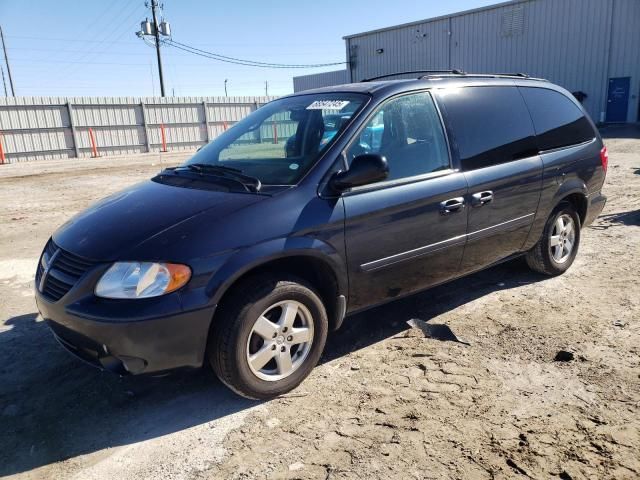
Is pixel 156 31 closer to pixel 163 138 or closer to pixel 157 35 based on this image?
pixel 157 35

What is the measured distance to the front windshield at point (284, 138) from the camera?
131 inches

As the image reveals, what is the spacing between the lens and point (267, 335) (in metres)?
2.96

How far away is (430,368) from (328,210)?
1.28 metres

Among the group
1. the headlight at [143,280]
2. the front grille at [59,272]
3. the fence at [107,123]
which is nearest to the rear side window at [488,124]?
the headlight at [143,280]

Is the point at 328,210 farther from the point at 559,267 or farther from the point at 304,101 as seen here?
the point at 559,267

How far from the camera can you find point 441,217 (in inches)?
143

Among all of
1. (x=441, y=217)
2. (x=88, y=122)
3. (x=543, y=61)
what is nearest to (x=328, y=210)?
(x=441, y=217)

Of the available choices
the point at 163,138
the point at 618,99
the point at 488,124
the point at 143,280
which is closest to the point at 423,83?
the point at 488,124

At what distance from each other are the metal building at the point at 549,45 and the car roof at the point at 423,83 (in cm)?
2250

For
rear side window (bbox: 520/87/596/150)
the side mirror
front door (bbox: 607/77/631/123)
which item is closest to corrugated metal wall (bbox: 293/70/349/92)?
front door (bbox: 607/77/631/123)

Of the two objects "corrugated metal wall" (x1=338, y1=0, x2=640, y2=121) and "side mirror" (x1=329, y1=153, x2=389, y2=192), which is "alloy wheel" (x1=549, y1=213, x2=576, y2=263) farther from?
"corrugated metal wall" (x1=338, y1=0, x2=640, y2=121)

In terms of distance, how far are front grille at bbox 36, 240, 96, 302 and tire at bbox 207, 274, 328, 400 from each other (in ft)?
2.62

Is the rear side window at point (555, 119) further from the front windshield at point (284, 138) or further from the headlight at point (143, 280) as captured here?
the headlight at point (143, 280)

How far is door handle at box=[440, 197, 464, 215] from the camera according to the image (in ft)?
11.9
